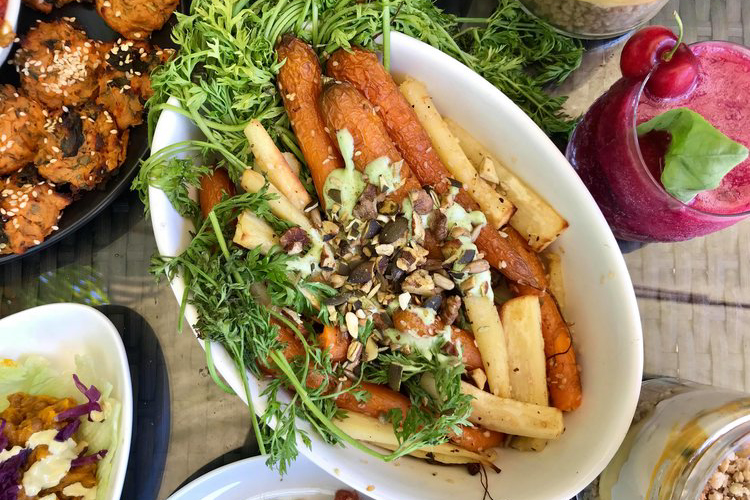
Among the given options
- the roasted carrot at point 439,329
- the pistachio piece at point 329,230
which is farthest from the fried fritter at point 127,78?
the roasted carrot at point 439,329

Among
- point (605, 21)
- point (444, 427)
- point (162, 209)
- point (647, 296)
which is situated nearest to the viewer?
point (444, 427)

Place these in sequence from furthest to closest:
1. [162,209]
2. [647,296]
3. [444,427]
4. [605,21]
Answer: [647,296]
[605,21]
[162,209]
[444,427]

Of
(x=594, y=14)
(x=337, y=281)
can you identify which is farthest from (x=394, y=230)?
(x=594, y=14)

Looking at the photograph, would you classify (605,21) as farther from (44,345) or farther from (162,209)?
(44,345)

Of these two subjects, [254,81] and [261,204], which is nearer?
[261,204]

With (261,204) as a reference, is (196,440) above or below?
below

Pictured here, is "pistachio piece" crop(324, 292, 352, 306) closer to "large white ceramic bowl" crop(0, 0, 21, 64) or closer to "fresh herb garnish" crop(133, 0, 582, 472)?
"fresh herb garnish" crop(133, 0, 582, 472)

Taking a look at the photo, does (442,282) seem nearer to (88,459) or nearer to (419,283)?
(419,283)

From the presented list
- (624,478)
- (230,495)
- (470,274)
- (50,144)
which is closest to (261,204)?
(470,274)
